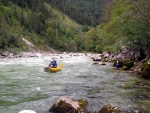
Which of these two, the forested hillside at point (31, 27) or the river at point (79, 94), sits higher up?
the forested hillside at point (31, 27)

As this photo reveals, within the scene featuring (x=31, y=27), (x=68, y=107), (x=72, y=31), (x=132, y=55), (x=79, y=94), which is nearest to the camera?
(x=68, y=107)

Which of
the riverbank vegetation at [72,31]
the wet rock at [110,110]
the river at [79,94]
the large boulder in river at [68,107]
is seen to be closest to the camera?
the wet rock at [110,110]

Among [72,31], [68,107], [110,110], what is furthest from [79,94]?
[72,31]

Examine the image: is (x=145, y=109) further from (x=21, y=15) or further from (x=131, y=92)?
(x=21, y=15)

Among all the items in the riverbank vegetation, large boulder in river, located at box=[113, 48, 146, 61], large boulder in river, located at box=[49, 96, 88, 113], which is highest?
the riverbank vegetation

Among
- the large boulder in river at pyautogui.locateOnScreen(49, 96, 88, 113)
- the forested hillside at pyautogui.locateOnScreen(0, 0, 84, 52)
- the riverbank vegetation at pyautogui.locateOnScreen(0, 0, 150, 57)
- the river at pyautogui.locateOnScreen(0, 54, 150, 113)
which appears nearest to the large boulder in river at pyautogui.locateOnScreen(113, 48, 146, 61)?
the riverbank vegetation at pyautogui.locateOnScreen(0, 0, 150, 57)

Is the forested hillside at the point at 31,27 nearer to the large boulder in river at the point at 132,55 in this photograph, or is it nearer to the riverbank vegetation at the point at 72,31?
the riverbank vegetation at the point at 72,31

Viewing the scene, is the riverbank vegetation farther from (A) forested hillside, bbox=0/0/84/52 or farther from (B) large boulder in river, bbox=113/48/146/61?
(B) large boulder in river, bbox=113/48/146/61

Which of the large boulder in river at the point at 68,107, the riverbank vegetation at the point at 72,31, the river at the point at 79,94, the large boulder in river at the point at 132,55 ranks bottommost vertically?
the river at the point at 79,94

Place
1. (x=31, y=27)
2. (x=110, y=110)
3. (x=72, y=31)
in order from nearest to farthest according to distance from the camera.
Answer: (x=110, y=110) < (x=31, y=27) < (x=72, y=31)

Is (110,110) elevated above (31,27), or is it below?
below

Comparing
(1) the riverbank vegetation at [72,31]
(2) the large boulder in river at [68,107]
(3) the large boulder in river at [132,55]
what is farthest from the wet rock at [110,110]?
(3) the large boulder in river at [132,55]

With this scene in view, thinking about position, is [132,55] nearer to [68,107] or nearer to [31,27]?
[68,107]

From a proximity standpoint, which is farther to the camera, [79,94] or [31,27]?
[31,27]
